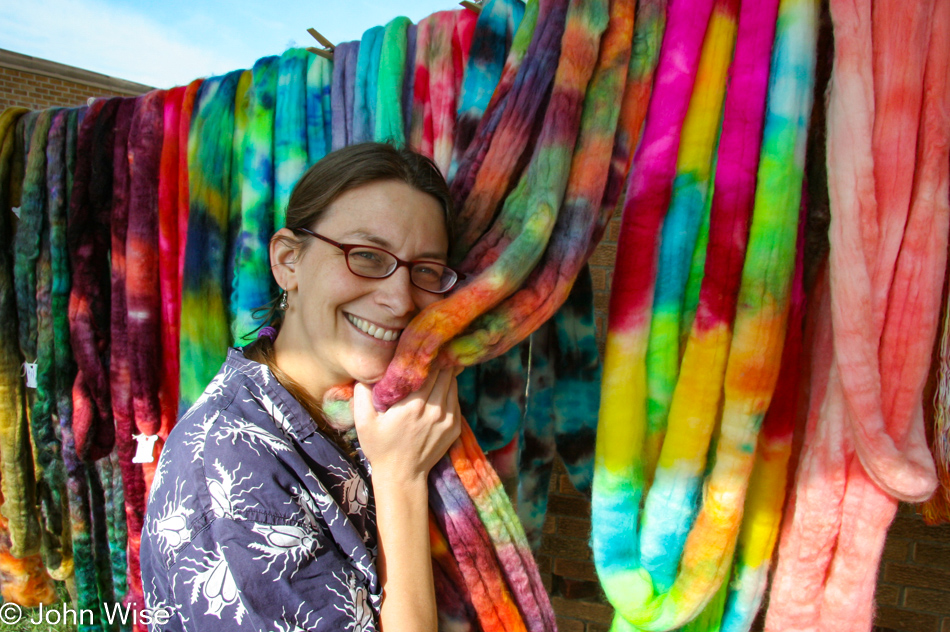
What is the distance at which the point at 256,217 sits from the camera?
4.32 ft

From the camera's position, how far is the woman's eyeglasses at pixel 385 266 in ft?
3.21

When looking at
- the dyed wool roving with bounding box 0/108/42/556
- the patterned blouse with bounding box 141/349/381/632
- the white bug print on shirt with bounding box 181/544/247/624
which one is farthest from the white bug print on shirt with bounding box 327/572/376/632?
the dyed wool roving with bounding box 0/108/42/556

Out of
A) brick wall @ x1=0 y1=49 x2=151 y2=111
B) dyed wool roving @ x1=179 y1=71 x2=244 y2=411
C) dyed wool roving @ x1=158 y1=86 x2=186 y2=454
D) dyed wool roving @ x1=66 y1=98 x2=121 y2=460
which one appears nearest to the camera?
dyed wool roving @ x1=179 y1=71 x2=244 y2=411

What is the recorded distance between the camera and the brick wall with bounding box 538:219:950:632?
76.8 inches

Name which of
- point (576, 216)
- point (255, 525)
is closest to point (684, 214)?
point (576, 216)

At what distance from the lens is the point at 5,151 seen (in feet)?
5.74

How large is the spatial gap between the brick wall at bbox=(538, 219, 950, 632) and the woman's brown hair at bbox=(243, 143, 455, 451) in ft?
3.75

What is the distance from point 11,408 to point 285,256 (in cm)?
152

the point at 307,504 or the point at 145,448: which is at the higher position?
the point at 307,504

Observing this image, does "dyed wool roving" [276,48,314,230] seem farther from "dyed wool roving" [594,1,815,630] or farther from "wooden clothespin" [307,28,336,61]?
"dyed wool roving" [594,1,815,630]

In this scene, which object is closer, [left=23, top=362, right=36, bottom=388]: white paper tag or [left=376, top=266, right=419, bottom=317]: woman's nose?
[left=376, top=266, right=419, bottom=317]: woman's nose

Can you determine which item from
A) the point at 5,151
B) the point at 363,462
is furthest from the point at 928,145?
the point at 5,151

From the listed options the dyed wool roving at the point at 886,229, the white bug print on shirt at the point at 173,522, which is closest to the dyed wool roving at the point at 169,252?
the white bug print on shirt at the point at 173,522

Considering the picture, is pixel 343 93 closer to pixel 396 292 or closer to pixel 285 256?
pixel 285 256
